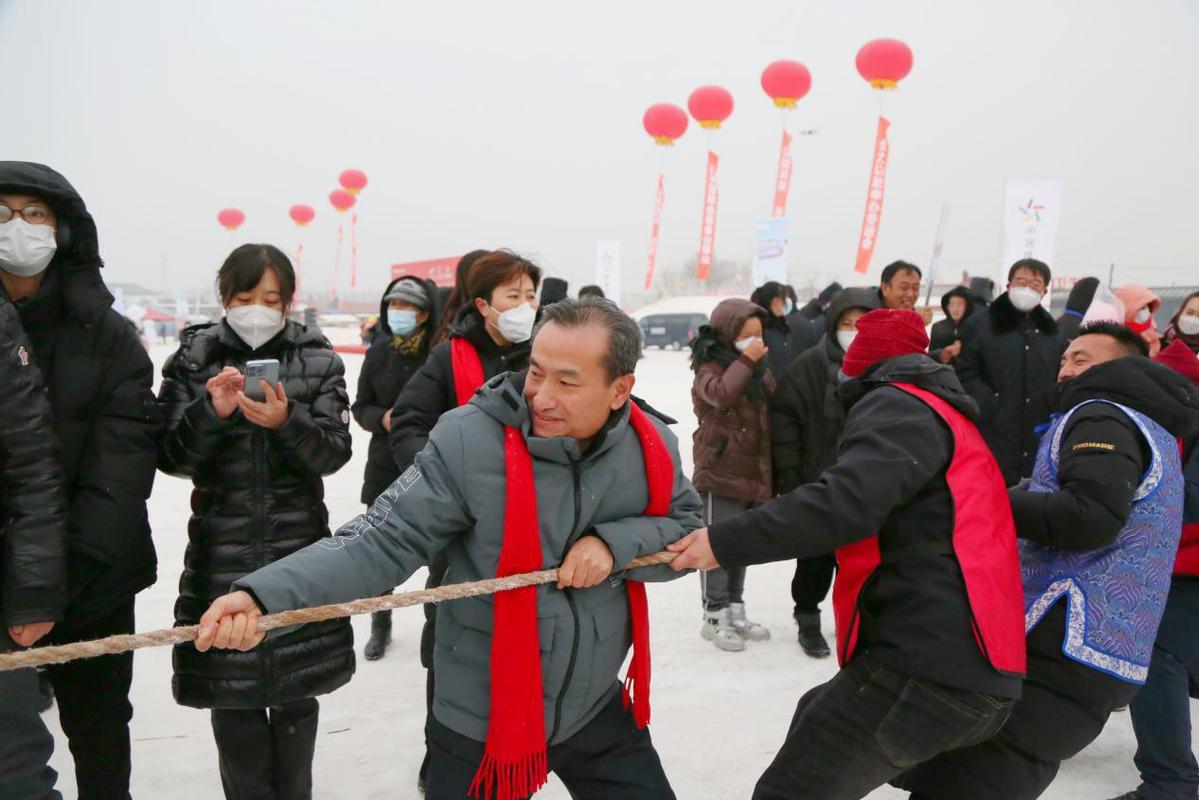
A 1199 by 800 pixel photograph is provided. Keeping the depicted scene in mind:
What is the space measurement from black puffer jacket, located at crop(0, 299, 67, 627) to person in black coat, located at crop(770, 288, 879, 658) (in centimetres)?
310

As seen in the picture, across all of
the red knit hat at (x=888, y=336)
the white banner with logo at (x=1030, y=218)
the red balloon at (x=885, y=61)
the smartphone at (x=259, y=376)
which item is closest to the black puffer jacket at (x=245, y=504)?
the smartphone at (x=259, y=376)

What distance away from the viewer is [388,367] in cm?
387

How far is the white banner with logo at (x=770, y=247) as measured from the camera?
12.4 metres

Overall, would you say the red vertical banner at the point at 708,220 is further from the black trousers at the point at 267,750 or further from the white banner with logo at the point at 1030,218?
the black trousers at the point at 267,750

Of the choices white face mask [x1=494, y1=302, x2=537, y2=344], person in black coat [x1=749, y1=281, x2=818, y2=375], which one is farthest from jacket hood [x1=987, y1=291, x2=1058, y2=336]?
white face mask [x1=494, y1=302, x2=537, y2=344]

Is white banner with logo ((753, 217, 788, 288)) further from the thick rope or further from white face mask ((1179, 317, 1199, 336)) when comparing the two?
the thick rope

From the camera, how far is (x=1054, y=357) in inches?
168

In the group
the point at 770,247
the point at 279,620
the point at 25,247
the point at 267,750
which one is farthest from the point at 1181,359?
the point at 770,247

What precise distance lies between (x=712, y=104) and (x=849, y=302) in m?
17.2

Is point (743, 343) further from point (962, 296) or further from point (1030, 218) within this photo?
point (1030, 218)

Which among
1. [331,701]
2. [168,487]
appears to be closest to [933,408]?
Answer: [331,701]

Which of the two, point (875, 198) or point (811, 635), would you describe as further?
point (875, 198)

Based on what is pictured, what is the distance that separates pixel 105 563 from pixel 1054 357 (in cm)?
450

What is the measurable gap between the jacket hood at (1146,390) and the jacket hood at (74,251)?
8.80ft
